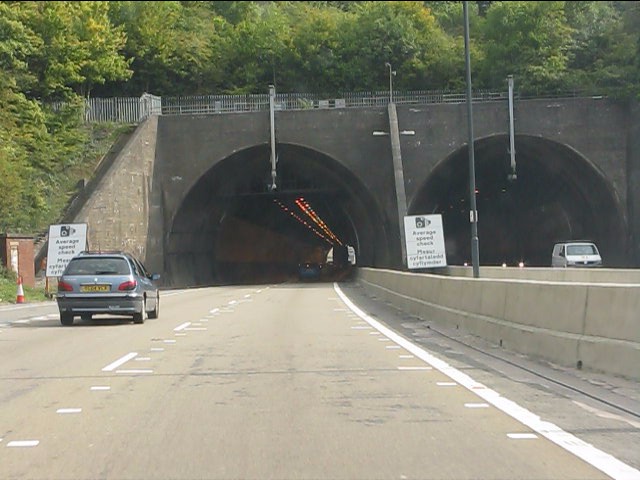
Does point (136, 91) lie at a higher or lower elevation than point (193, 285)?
higher

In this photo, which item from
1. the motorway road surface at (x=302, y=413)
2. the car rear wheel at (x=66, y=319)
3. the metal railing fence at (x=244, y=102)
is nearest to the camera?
the motorway road surface at (x=302, y=413)

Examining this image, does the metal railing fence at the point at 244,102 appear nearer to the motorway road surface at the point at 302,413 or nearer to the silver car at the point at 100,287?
the silver car at the point at 100,287

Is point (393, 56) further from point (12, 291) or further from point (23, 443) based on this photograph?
point (23, 443)

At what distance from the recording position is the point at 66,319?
68.9 ft

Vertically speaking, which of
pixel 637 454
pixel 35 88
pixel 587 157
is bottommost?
pixel 637 454

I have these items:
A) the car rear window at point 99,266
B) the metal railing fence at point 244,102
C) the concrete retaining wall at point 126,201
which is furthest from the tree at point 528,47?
the car rear window at point 99,266

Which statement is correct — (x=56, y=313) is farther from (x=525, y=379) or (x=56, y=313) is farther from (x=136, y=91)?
(x=136, y=91)

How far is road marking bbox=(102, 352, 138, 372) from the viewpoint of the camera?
1273 cm

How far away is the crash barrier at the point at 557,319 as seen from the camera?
1080cm

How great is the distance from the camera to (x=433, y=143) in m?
52.9

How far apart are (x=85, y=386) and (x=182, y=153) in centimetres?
4343

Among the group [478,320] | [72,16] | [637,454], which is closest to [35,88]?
[72,16]

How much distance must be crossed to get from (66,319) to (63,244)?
46.8ft

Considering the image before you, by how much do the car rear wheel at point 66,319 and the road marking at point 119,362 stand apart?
21.9 ft
